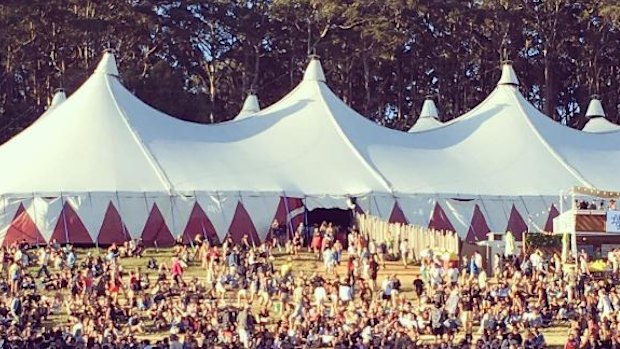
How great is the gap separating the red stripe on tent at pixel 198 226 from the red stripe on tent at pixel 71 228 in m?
2.70

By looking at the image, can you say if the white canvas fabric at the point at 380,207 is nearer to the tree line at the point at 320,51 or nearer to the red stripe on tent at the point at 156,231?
the red stripe on tent at the point at 156,231

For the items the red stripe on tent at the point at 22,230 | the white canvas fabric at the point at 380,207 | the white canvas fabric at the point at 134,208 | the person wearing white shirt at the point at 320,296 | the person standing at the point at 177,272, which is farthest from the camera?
the white canvas fabric at the point at 380,207

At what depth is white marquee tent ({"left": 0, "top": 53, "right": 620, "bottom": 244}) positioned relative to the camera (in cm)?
3070

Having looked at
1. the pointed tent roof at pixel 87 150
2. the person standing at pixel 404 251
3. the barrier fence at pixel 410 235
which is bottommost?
the person standing at pixel 404 251

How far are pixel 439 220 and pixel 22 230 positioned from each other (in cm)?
1203

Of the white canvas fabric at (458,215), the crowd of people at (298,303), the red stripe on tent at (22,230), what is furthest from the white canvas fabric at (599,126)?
the red stripe on tent at (22,230)

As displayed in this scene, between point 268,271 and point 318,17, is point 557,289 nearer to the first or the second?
point 268,271

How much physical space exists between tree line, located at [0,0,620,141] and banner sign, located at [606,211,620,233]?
78.9 feet

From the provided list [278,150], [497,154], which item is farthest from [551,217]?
[278,150]

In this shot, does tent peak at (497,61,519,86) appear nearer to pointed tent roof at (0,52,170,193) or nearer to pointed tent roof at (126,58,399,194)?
pointed tent roof at (126,58,399,194)

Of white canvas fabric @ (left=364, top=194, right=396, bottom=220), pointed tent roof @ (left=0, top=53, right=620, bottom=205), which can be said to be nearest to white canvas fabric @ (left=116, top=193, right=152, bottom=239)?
pointed tent roof @ (left=0, top=53, right=620, bottom=205)

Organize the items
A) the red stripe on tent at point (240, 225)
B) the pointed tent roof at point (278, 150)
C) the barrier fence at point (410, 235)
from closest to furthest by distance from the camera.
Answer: the barrier fence at point (410, 235) < the red stripe on tent at point (240, 225) < the pointed tent roof at point (278, 150)

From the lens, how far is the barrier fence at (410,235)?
26250 millimetres

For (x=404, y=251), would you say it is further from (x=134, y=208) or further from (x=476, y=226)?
(x=134, y=208)
